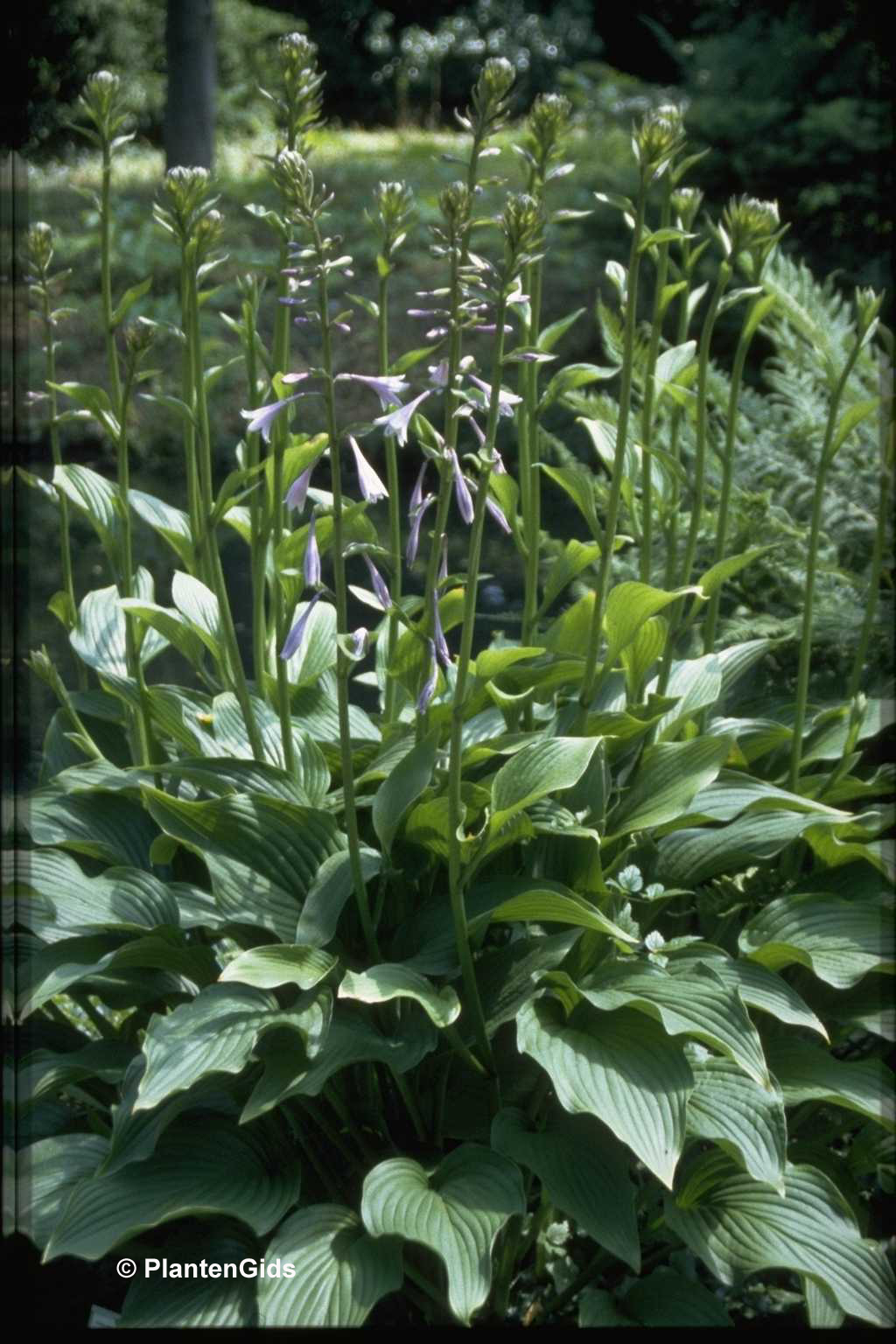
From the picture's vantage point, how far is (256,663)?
7.65ft

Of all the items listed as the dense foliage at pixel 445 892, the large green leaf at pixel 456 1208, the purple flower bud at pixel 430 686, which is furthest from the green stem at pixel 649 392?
the large green leaf at pixel 456 1208

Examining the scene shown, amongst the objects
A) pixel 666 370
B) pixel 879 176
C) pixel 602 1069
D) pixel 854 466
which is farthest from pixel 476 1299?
pixel 879 176

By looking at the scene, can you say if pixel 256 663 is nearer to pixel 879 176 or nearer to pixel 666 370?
pixel 666 370

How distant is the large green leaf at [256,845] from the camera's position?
194cm

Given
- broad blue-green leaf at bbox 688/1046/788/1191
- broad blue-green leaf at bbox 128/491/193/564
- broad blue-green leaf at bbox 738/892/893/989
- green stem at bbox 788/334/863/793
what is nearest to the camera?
broad blue-green leaf at bbox 688/1046/788/1191

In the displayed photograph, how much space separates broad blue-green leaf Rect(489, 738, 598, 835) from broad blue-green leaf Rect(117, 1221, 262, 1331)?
2.25ft

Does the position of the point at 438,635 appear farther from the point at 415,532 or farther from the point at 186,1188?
the point at 186,1188

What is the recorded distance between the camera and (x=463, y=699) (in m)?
1.73

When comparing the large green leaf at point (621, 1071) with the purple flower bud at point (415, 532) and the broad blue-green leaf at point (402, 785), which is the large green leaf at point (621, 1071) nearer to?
the broad blue-green leaf at point (402, 785)

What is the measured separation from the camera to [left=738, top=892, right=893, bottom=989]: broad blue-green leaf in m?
2.00

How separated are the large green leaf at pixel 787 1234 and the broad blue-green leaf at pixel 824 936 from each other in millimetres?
294

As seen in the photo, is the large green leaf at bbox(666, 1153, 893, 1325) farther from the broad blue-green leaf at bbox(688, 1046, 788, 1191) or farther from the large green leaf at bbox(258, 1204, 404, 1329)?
the large green leaf at bbox(258, 1204, 404, 1329)

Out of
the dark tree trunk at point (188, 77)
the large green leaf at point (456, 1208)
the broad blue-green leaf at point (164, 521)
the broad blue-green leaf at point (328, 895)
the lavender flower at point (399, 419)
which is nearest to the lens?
the lavender flower at point (399, 419)

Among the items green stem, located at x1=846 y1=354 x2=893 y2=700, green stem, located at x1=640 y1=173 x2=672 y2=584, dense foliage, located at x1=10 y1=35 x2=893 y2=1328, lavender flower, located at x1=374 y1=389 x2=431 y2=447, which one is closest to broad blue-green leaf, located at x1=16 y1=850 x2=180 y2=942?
dense foliage, located at x1=10 y1=35 x2=893 y2=1328
